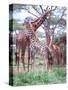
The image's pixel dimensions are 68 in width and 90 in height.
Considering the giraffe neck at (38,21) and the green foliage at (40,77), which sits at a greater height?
the giraffe neck at (38,21)

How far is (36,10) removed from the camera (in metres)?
1.92

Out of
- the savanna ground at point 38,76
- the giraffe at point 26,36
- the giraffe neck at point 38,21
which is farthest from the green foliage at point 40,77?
the giraffe neck at point 38,21

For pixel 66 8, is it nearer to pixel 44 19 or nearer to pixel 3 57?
pixel 44 19

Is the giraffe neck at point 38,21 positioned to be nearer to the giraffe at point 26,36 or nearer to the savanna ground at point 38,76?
the giraffe at point 26,36

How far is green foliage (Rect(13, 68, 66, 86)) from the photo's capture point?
189 cm

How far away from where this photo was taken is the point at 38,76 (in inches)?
75.6

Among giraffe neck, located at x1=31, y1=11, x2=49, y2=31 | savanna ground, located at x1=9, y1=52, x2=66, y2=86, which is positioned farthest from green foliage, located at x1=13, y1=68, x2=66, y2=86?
giraffe neck, located at x1=31, y1=11, x2=49, y2=31

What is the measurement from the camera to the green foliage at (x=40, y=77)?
6.20 ft

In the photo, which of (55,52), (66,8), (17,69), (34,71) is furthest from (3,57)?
(66,8)

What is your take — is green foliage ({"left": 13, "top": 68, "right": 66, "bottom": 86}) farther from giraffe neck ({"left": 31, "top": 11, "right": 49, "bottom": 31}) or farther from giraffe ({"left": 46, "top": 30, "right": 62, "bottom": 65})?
giraffe neck ({"left": 31, "top": 11, "right": 49, "bottom": 31})

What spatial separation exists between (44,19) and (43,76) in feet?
1.51

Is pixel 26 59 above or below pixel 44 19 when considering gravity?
below

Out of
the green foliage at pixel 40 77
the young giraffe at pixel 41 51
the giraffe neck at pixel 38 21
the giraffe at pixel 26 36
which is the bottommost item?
the green foliage at pixel 40 77

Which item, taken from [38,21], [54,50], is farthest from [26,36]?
[54,50]
